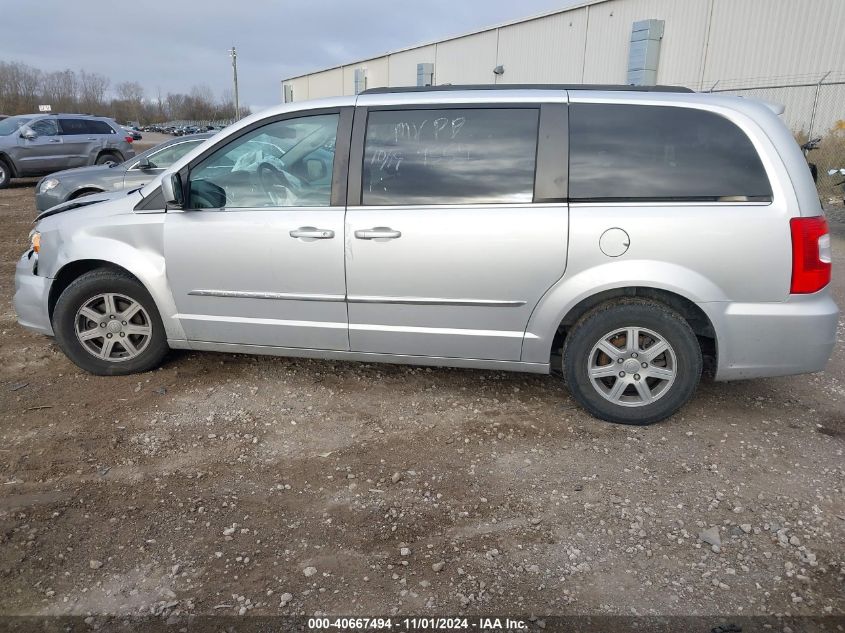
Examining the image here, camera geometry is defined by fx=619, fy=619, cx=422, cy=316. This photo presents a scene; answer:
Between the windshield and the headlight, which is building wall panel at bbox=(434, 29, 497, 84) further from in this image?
the headlight

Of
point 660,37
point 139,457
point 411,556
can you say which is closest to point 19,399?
point 139,457

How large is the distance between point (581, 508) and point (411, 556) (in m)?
0.87

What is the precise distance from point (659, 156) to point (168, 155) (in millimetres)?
7554

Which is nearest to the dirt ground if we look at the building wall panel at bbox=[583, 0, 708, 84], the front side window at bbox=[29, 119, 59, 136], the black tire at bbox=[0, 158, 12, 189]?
the front side window at bbox=[29, 119, 59, 136]

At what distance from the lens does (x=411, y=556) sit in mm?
2574

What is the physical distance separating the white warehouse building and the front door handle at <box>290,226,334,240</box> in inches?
379

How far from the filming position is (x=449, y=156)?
361cm

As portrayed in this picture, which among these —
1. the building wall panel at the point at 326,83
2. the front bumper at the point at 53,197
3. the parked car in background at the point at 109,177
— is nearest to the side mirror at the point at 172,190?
the parked car in background at the point at 109,177

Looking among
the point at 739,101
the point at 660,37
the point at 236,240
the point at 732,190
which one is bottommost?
the point at 236,240

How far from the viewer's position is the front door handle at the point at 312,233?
368 cm

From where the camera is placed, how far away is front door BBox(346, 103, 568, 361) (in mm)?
3504

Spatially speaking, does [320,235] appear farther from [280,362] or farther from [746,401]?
[746,401]

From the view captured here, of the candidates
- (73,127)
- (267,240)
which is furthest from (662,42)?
(267,240)

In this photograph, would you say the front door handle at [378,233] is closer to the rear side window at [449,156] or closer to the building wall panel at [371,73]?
the rear side window at [449,156]
